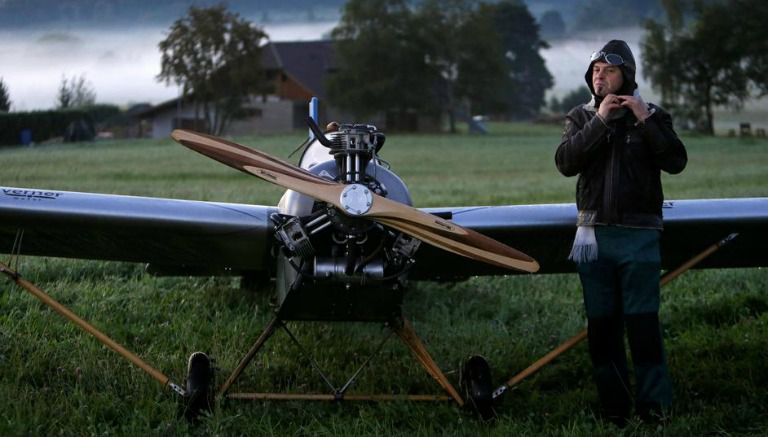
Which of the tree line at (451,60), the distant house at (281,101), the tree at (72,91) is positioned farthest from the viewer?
the distant house at (281,101)

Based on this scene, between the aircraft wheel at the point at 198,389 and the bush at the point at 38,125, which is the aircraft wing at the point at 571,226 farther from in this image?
the bush at the point at 38,125

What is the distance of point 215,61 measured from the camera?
51.2m

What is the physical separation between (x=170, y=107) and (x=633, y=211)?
65.6 meters

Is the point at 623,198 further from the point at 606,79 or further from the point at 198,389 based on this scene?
the point at 198,389

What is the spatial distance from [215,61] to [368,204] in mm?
48453

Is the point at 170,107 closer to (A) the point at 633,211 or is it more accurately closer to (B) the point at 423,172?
(B) the point at 423,172

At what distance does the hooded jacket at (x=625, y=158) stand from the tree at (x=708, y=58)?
140 ft

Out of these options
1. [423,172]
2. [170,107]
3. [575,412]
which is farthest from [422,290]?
[170,107]

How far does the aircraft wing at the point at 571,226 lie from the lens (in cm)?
526

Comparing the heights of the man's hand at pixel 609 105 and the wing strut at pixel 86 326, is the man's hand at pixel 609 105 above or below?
above

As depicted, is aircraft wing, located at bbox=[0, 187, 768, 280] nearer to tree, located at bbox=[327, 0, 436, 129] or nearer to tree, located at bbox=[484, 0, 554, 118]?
tree, located at bbox=[327, 0, 436, 129]

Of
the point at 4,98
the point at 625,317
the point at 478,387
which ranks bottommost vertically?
the point at 478,387

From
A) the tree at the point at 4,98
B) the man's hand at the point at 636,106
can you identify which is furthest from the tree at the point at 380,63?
the man's hand at the point at 636,106

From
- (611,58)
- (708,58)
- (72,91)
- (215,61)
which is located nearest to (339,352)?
(611,58)
